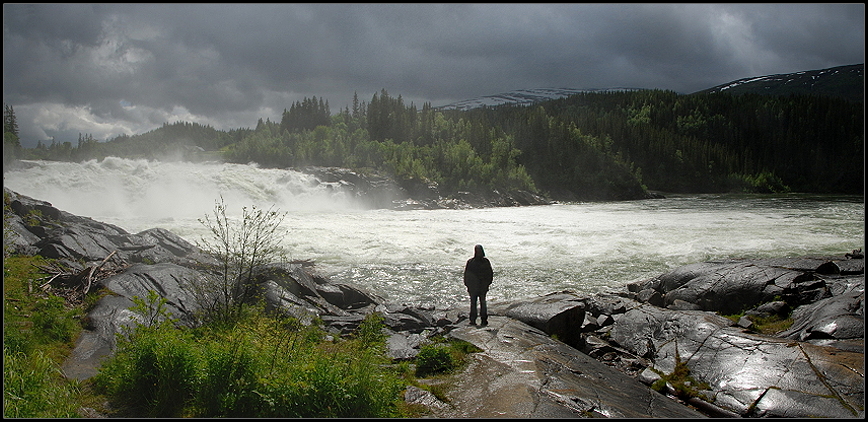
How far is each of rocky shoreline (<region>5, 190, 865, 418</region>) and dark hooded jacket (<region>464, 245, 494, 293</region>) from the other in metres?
0.95

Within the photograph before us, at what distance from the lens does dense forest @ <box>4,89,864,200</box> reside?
80.6 m

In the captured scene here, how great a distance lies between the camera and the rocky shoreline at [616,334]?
6703 mm

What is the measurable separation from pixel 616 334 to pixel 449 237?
17.1 m

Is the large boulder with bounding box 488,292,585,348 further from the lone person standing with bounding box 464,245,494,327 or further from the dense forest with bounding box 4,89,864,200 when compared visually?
the dense forest with bounding box 4,89,864,200

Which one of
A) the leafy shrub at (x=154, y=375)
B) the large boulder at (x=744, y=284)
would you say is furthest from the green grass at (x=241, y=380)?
the large boulder at (x=744, y=284)

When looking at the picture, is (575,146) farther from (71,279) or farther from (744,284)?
(71,279)

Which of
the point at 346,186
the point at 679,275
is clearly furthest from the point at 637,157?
the point at 679,275

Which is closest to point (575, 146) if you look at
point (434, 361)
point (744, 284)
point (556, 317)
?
point (744, 284)

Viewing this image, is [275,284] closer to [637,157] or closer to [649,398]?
[649,398]

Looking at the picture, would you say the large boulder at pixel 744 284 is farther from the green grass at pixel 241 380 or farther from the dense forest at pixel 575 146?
the dense forest at pixel 575 146

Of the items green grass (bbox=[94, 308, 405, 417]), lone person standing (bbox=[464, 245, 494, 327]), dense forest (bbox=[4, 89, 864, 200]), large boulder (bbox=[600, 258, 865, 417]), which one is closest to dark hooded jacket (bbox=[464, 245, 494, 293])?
lone person standing (bbox=[464, 245, 494, 327])

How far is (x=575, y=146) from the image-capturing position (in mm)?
94562

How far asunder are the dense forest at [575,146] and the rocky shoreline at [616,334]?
54.0 metres

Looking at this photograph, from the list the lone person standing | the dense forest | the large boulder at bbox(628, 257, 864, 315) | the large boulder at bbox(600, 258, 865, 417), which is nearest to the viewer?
the large boulder at bbox(600, 258, 865, 417)
